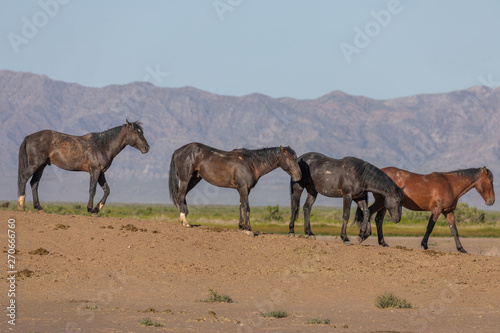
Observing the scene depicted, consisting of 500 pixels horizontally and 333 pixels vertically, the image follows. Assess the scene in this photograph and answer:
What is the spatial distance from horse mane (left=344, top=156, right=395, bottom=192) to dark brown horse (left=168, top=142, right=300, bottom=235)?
167 centimetres

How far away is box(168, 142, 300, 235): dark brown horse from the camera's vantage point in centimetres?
2030

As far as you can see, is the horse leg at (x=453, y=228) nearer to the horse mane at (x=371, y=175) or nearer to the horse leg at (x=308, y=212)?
the horse mane at (x=371, y=175)

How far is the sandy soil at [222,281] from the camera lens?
1339cm

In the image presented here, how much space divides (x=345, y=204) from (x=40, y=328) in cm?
1077

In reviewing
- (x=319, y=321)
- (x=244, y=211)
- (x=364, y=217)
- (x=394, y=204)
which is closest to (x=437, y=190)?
(x=394, y=204)

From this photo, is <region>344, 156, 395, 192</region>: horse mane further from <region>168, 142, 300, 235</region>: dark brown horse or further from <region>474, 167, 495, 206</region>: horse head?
<region>474, 167, 495, 206</region>: horse head

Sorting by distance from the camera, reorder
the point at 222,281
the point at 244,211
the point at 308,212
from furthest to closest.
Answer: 1. the point at 308,212
2. the point at 244,211
3. the point at 222,281

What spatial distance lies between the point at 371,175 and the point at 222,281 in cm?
588

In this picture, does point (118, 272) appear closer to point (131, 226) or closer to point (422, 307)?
point (131, 226)

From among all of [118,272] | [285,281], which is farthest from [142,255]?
[285,281]

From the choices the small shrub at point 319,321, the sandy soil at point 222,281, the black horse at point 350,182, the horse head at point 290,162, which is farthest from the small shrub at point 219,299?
the black horse at point 350,182

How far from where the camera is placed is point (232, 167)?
20.3 metres

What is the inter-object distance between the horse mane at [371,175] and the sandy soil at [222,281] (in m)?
1.76

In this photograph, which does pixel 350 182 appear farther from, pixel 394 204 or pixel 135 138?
pixel 135 138
